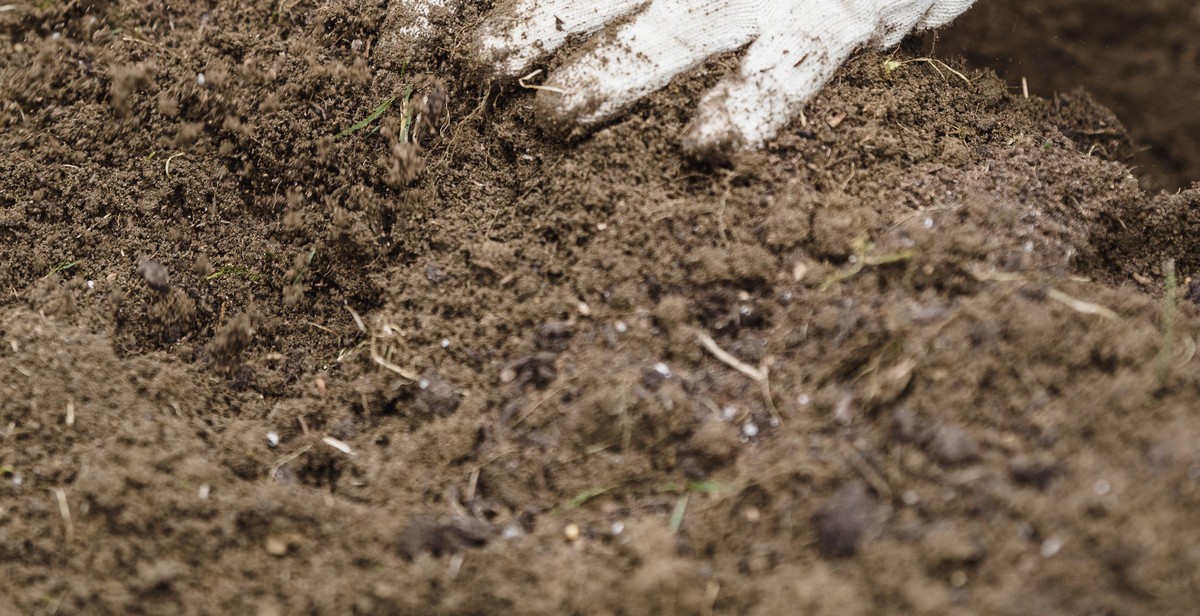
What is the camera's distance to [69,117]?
5.55 ft

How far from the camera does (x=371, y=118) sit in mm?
1672

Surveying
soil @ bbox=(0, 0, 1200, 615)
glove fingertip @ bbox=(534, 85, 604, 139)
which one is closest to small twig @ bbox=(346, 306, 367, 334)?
soil @ bbox=(0, 0, 1200, 615)

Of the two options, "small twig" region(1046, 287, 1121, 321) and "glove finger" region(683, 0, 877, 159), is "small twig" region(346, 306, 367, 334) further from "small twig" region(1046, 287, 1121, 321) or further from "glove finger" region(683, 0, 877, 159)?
"small twig" region(1046, 287, 1121, 321)

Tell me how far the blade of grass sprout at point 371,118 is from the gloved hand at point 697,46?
9.2 inches

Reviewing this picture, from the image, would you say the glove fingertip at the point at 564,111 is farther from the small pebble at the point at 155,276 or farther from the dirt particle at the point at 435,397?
the small pebble at the point at 155,276

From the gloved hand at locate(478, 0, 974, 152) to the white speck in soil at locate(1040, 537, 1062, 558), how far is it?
889 mm

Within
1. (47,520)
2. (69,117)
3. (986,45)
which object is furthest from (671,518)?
(69,117)

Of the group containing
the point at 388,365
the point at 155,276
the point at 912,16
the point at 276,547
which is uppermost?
the point at 912,16

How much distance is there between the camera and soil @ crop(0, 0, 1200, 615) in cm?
121

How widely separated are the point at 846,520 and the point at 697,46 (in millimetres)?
1033

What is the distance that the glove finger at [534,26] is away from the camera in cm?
169

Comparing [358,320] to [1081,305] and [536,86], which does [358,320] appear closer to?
[536,86]

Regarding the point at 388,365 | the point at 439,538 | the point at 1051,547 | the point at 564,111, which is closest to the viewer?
the point at 1051,547

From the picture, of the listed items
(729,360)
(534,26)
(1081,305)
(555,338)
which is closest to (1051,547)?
(1081,305)
